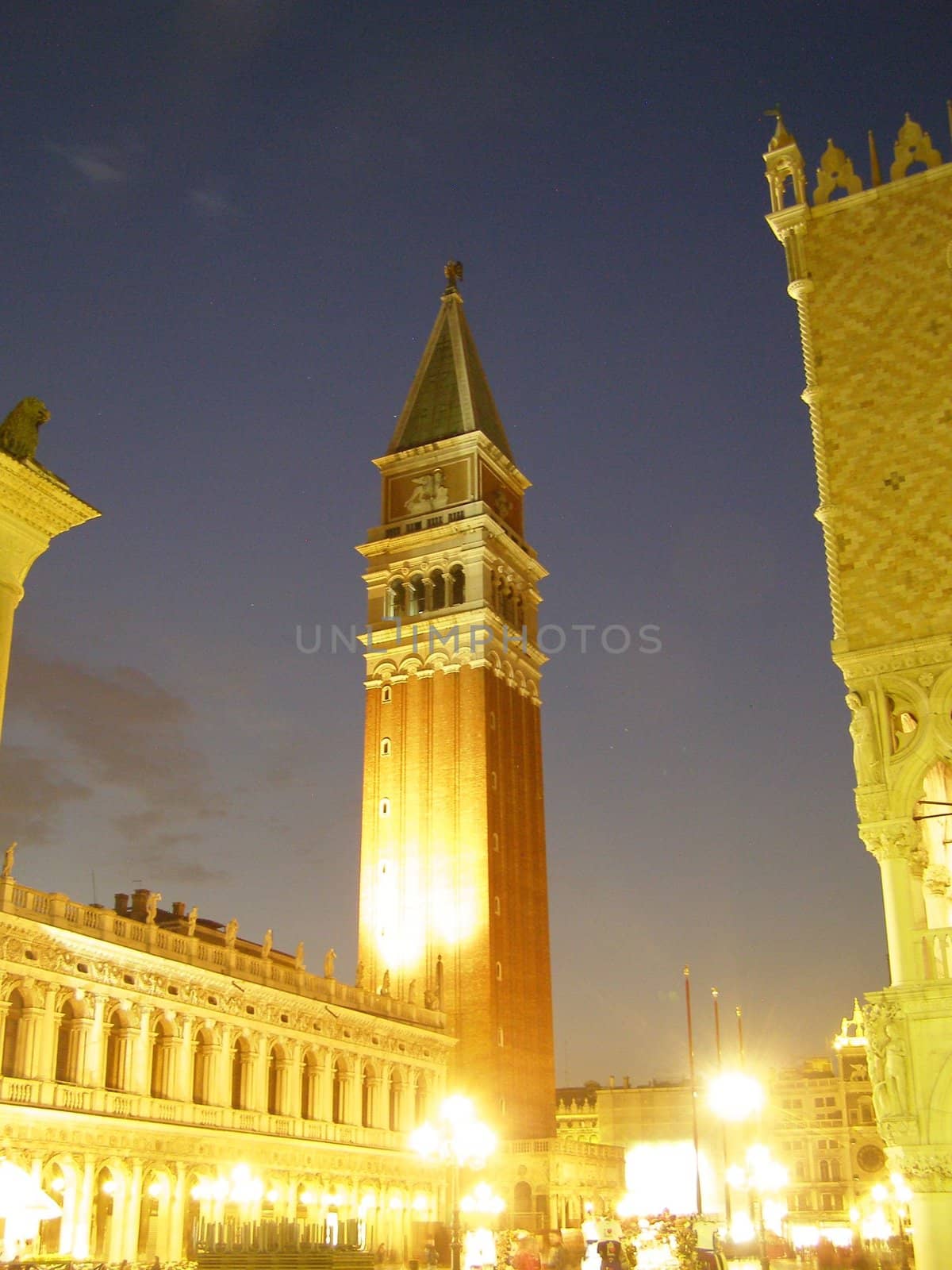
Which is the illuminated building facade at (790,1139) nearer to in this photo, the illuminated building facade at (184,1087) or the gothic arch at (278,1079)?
the illuminated building facade at (184,1087)

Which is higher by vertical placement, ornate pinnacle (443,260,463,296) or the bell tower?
ornate pinnacle (443,260,463,296)

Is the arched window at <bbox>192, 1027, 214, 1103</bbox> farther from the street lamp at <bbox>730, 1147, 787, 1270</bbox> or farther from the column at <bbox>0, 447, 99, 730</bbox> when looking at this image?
the column at <bbox>0, 447, 99, 730</bbox>

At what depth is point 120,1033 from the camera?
4097 cm

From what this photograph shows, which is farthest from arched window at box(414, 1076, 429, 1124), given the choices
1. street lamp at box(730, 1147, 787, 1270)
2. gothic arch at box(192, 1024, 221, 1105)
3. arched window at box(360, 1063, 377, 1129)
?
gothic arch at box(192, 1024, 221, 1105)

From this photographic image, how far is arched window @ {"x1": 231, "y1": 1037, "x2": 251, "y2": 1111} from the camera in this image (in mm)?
46312

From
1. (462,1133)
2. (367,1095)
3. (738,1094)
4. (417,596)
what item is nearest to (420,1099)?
(367,1095)

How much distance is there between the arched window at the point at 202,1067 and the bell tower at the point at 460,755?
16211mm

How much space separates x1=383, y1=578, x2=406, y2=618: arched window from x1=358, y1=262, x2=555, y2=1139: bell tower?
0.09m

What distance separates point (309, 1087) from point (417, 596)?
1188 inches

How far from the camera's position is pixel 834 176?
26.4m

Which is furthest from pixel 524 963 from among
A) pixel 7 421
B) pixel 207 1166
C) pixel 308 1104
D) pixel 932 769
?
pixel 7 421

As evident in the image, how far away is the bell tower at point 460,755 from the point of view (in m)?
64.9

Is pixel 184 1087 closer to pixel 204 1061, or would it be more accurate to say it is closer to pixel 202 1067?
pixel 202 1067

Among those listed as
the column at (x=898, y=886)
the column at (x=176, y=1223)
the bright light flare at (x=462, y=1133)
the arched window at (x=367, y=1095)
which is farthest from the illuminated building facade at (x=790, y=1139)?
the column at (x=898, y=886)
